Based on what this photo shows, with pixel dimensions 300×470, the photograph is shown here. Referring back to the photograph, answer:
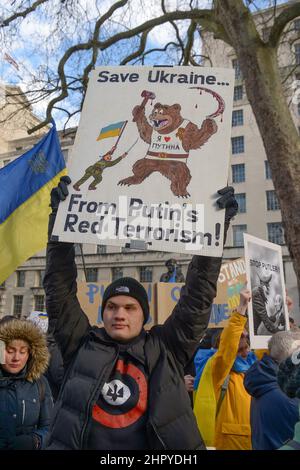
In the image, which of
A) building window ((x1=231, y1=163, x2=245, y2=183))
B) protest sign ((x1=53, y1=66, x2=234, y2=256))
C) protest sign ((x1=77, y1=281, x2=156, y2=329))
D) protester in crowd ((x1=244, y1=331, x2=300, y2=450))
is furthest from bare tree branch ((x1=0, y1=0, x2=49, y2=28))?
building window ((x1=231, y1=163, x2=245, y2=183))

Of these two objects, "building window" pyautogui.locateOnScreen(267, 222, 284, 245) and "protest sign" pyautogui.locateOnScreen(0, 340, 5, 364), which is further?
"building window" pyautogui.locateOnScreen(267, 222, 284, 245)

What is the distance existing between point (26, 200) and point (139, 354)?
3307 millimetres

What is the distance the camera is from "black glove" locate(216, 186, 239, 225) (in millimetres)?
2371

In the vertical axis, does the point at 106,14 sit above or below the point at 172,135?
above

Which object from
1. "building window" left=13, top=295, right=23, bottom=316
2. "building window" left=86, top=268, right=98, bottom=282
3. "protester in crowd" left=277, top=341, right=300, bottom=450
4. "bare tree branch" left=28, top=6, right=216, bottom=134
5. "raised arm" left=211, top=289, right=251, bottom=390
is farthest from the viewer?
"building window" left=13, top=295, right=23, bottom=316

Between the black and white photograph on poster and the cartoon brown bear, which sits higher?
the cartoon brown bear

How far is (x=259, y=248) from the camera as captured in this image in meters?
3.73

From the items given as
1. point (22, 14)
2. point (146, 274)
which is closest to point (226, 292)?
point (22, 14)

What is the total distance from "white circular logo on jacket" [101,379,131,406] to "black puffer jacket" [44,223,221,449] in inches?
1.8

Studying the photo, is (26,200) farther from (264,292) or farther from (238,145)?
(238,145)

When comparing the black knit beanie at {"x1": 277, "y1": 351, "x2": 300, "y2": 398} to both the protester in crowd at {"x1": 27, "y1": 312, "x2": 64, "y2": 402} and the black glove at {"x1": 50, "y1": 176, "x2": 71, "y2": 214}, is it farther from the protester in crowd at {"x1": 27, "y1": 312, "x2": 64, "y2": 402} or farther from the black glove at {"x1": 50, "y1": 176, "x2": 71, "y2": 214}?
the protester in crowd at {"x1": 27, "y1": 312, "x2": 64, "y2": 402}

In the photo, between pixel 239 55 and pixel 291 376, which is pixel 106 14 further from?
pixel 291 376
